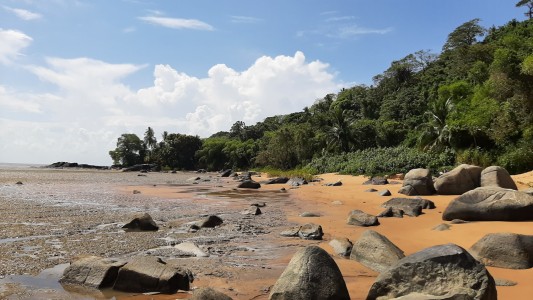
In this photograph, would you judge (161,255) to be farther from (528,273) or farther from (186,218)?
(528,273)

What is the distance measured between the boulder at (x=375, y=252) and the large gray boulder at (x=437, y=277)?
1.70 meters

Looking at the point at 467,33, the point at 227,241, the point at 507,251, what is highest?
the point at 467,33

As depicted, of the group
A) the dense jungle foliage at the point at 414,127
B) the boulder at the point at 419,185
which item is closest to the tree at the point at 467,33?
the dense jungle foliage at the point at 414,127

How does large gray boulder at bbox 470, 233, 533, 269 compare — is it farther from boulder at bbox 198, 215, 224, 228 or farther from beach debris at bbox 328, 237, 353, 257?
boulder at bbox 198, 215, 224, 228

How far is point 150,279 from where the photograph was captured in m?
6.37

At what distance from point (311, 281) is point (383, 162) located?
33.2 metres

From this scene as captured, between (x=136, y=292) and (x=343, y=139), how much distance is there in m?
48.5

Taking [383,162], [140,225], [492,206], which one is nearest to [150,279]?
[140,225]

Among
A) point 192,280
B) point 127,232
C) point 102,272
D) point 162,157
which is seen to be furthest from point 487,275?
point 162,157

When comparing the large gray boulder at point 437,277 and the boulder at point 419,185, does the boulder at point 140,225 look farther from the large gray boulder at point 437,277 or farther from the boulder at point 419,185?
the boulder at point 419,185

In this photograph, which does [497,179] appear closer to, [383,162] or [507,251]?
[507,251]

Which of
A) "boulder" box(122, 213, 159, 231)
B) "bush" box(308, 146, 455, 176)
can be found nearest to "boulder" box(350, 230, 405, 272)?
"boulder" box(122, 213, 159, 231)

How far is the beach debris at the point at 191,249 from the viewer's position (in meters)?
8.70

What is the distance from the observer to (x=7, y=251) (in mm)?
8633
